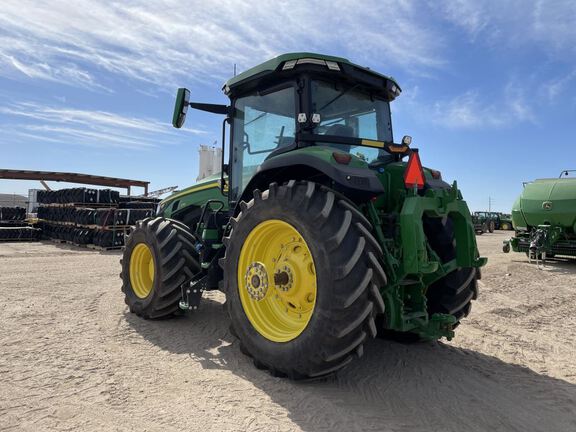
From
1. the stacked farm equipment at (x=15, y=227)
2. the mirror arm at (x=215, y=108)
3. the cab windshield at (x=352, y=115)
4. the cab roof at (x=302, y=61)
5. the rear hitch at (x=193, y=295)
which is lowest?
the rear hitch at (x=193, y=295)

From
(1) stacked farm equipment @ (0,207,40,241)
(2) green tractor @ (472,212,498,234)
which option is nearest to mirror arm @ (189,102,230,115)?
(1) stacked farm equipment @ (0,207,40,241)

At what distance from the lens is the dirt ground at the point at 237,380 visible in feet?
8.87

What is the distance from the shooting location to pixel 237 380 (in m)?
3.29

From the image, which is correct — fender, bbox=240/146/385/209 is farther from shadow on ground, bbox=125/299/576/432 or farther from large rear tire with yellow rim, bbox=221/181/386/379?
shadow on ground, bbox=125/299/576/432

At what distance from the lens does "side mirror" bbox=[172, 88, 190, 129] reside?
4531 mm

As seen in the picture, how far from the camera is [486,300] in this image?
6852 mm

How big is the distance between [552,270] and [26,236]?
1836 centimetres

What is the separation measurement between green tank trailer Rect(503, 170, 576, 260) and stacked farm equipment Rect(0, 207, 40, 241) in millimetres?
17580

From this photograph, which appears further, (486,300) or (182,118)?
(486,300)

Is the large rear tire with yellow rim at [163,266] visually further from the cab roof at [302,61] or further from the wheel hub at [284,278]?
the cab roof at [302,61]

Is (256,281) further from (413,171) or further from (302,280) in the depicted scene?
(413,171)

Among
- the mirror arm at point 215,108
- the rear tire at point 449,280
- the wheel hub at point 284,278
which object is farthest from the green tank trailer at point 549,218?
the wheel hub at point 284,278

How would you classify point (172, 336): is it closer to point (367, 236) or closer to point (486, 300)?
point (367, 236)

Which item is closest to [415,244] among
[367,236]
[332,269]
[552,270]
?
[367,236]
